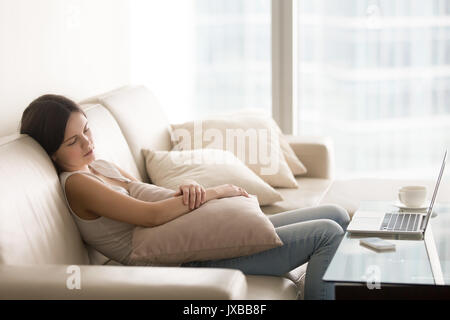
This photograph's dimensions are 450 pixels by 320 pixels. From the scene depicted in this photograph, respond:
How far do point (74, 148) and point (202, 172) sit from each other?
861mm

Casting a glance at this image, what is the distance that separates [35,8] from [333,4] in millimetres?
2357

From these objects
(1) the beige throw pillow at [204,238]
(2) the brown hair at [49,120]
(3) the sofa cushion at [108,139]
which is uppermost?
(2) the brown hair at [49,120]

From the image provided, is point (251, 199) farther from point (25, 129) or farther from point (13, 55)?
point (13, 55)

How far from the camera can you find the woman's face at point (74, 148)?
208cm

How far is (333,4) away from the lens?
4430mm

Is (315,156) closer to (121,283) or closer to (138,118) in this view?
(138,118)

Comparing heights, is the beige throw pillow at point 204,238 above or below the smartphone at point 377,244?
above

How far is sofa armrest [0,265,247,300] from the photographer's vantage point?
1490 millimetres

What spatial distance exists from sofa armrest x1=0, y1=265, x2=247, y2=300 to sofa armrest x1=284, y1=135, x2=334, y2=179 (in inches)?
82.0

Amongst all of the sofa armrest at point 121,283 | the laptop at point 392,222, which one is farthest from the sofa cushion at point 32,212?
the laptop at point 392,222

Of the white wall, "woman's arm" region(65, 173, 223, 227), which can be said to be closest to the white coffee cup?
"woman's arm" region(65, 173, 223, 227)

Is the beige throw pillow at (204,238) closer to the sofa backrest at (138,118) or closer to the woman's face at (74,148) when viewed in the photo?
the woman's face at (74,148)

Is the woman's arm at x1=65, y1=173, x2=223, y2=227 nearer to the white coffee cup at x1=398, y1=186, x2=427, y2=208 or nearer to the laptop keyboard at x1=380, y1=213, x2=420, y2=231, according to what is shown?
the laptop keyboard at x1=380, y1=213, x2=420, y2=231

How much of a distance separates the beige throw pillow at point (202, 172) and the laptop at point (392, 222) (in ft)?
1.83
